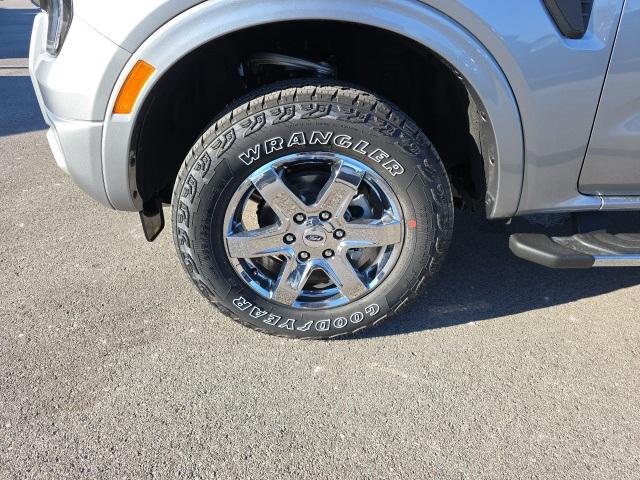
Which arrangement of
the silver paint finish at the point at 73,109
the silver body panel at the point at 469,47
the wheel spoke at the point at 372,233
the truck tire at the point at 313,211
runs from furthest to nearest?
the wheel spoke at the point at 372,233 → the truck tire at the point at 313,211 → the silver paint finish at the point at 73,109 → the silver body panel at the point at 469,47

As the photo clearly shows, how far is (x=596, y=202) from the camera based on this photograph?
6.84 feet

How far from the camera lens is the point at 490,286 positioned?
2.70 metres

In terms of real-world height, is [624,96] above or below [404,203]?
above

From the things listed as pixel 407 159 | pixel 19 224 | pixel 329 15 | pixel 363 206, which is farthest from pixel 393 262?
pixel 19 224

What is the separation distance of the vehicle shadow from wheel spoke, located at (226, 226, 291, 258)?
23.5 inches

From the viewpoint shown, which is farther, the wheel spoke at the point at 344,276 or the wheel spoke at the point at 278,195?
the wheel spoke at the point at 344,276

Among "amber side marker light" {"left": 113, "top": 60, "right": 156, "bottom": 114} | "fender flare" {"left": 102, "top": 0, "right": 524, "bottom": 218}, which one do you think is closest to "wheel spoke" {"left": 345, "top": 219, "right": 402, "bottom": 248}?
"fender flare" {"left": 102, "top": 0, "right": 524, "bottom": 218}

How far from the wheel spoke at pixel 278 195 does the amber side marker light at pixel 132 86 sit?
52 centimetres

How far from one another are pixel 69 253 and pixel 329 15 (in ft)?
6.62

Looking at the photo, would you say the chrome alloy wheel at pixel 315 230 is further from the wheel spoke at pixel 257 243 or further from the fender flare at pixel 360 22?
the fender flare at pixel 360 22

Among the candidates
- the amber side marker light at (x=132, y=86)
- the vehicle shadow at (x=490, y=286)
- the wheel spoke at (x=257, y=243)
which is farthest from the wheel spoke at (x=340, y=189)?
the amber side marker light at (x=132, y=86)

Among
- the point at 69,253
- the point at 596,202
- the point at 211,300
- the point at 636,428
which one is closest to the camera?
the point at 636,428

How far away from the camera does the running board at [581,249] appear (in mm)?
2057

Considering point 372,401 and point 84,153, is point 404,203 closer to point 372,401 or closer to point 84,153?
point 372,401
